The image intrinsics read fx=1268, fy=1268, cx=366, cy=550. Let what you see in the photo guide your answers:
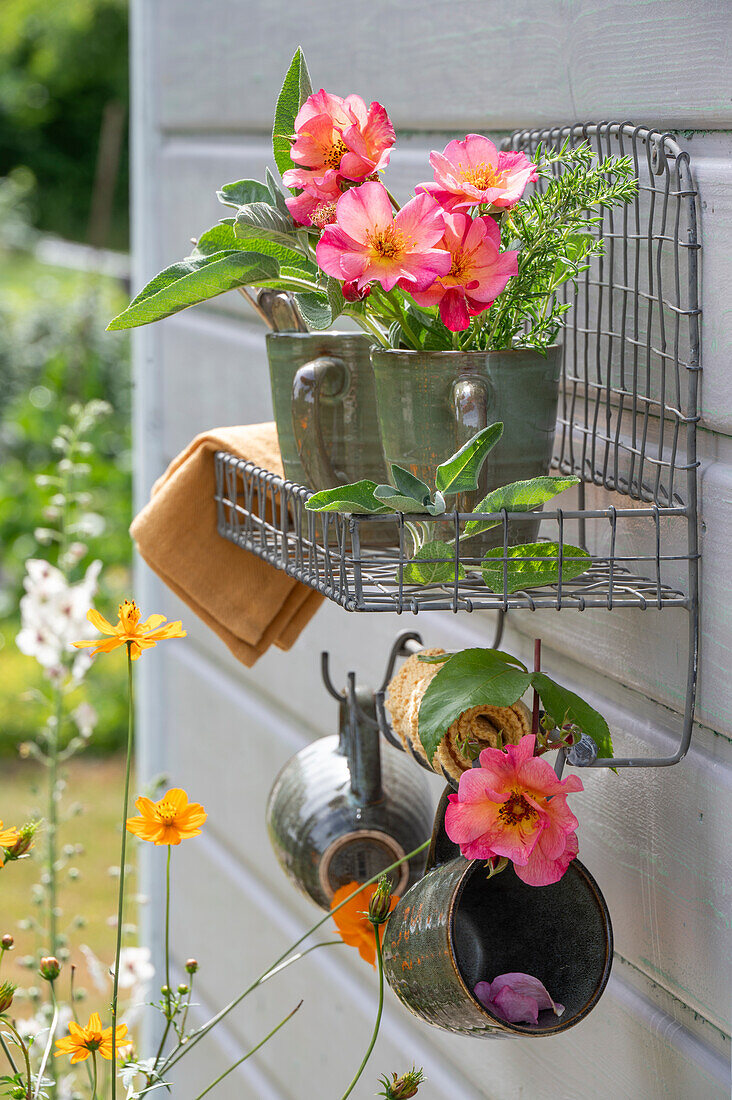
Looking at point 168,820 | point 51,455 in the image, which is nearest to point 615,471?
point 168,820

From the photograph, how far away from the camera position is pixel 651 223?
709 millimetres

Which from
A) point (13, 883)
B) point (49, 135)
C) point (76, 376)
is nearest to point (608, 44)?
point (13, 883)

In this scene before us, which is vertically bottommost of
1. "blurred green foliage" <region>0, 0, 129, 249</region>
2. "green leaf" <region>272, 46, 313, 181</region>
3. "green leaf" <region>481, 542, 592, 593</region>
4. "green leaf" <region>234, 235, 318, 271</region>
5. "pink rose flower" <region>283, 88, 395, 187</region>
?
"green leaf" <region>481, 542, 592, 593</region>

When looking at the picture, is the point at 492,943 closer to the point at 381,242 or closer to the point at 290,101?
the point at 381,242

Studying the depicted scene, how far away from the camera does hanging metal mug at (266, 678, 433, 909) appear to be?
947mm

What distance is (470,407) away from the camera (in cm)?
67

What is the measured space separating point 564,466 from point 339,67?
57 cm

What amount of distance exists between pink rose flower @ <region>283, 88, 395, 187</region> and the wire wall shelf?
146mm

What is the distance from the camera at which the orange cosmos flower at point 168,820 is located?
766 millimetres

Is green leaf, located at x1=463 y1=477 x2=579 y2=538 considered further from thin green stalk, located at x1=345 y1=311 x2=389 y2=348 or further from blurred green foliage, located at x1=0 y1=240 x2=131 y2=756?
blurred green foliage, located at x1=0 y1=240 x2=131 y2=756

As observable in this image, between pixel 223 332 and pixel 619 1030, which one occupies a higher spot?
pixel 223 332

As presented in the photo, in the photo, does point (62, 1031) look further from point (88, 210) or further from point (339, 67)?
point (88, 210)

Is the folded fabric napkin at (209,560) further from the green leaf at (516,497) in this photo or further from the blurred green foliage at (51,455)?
the blurred green foliage at (51,455)

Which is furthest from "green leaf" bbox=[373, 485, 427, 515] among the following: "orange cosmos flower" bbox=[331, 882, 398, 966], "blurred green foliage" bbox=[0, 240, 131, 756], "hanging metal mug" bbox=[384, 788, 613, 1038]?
"blurred green foliage" bbox=[0, 240, 131, 756]
